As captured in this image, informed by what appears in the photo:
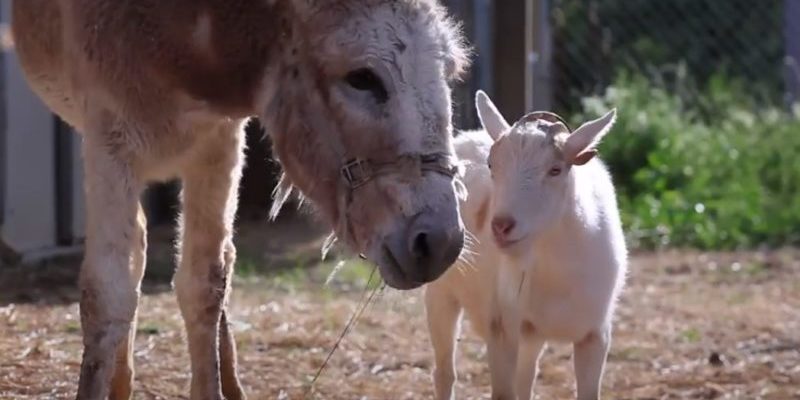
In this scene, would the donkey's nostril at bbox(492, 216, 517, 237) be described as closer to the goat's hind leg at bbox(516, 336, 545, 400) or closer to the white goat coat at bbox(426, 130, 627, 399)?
the white goat coat at bbox(426, 130, 627, 399)

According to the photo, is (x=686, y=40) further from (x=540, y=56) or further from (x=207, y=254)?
(x=207, y=254)

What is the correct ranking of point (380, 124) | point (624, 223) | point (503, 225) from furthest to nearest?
point (624, 223), point (503, 225), point (380, 124)

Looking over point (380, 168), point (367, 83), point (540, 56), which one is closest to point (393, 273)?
point (380, 168)

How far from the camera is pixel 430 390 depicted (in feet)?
18.4

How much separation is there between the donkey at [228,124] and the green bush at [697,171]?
459 cm

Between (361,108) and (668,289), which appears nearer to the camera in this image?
(361,108)

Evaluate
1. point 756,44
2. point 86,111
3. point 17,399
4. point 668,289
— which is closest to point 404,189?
point 86,111

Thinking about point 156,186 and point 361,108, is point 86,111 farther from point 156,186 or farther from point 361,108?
point 156,186

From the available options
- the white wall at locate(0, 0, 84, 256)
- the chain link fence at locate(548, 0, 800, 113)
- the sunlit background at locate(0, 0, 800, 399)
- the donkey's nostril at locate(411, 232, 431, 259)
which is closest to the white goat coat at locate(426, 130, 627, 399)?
the sunlit background at locate(0, 0, 800, 399)

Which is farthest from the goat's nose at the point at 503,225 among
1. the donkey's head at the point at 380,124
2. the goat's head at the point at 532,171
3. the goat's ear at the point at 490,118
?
the donkey's head at the point at 380,124

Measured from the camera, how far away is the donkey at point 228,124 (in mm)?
3650

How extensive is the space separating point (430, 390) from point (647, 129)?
4.90 metres

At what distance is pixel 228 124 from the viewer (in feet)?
15.1

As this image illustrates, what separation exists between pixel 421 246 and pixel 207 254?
1.46 m
